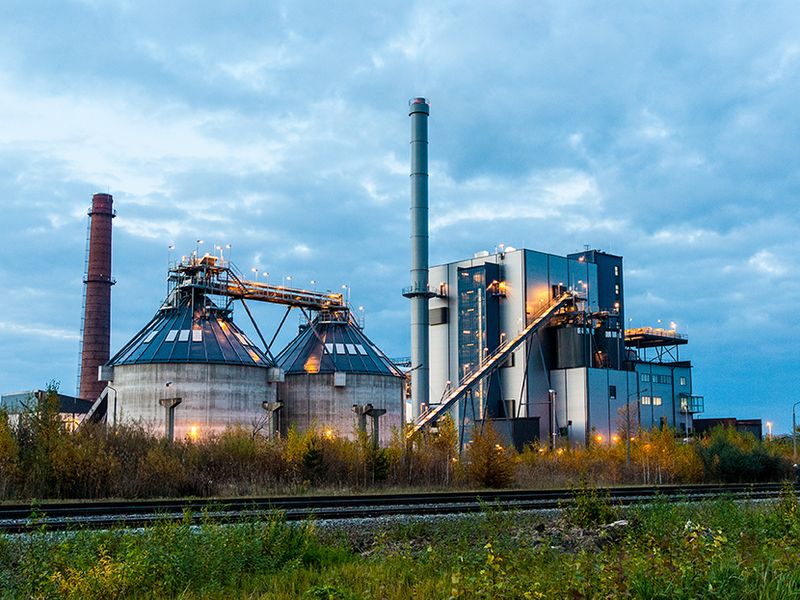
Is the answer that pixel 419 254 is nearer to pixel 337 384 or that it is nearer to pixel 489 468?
pixel 337 384

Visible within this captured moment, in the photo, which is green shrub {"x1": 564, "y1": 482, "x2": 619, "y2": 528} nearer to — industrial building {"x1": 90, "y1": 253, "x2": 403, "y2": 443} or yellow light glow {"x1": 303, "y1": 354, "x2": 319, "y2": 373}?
industrial building {"x1": 90, "y1": 253, "x2": 403, "y2": 443}

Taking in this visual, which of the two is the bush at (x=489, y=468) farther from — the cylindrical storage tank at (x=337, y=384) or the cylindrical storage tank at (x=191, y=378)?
the cylindrical storage tank at (x=337, y=384)

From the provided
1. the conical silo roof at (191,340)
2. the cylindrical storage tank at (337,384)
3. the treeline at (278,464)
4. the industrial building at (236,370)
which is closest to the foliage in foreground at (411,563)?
the treeline at (278,464)

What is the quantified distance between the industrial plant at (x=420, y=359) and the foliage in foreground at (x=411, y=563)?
104ft

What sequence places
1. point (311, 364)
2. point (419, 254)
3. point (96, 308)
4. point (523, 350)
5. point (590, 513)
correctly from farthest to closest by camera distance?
point (523, 350) → point (96, 308) → point (419, 254) → point (311, 364) → point (590, 513)

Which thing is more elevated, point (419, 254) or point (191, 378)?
point (419, 254)

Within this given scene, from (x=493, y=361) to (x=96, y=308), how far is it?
36.8 meters

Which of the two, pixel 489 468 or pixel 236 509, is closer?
pixel 236 509

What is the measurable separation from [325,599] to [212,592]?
6.37ft

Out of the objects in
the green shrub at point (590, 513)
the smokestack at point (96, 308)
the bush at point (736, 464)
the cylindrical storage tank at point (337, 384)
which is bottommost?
the bush at point (736, 464)

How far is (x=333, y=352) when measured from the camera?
69500mm

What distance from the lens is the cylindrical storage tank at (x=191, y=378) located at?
59.5 metres

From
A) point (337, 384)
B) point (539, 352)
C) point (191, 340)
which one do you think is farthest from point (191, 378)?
point (539, 352)

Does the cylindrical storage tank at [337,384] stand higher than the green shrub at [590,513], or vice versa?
the cylindrical storage tank at [337,384]
